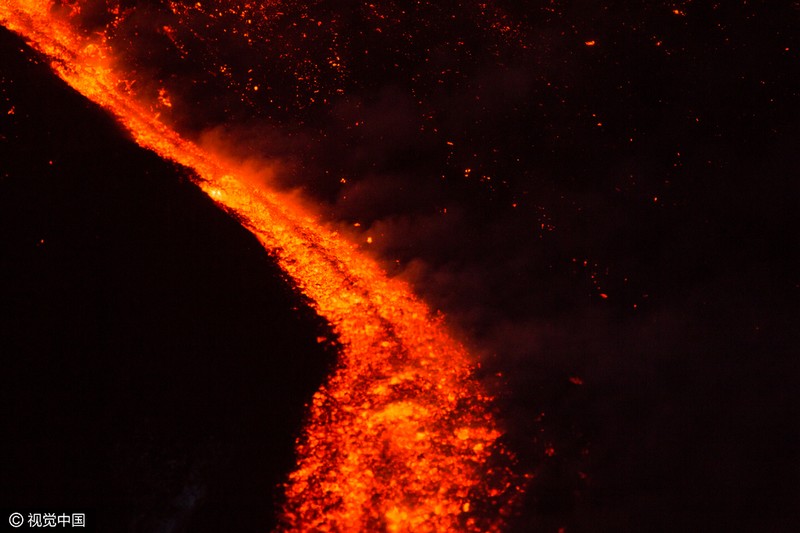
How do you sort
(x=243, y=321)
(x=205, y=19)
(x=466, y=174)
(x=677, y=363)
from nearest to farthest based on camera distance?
(x=243, y=321)
(x=677, y=363)
(x=466, y=174)
(x=205, y=19)

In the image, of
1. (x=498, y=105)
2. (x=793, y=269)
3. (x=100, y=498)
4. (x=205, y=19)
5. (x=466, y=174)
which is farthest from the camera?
(x=205, y=19)

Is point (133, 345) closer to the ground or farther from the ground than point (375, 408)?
farther from the ground

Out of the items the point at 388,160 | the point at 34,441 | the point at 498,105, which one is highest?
the point at 498,105

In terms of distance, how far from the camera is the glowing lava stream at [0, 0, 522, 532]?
1671 millimetres

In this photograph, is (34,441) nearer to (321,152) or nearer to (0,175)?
(0,175)

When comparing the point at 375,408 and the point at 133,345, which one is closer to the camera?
the point at 133,345

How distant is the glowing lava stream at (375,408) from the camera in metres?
1.67

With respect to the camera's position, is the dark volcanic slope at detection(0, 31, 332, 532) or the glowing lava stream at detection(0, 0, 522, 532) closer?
the dark volcanic slope at detection(0, 31, 332, 532)

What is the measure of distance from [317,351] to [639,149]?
186 cm

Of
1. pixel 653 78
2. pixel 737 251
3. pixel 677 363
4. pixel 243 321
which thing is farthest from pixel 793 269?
pixel 243 321

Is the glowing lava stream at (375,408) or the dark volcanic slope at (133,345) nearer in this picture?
the dark volcanic slope at (133,345)

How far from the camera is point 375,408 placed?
6.14ft

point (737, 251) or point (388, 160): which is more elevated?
point (388, 160)

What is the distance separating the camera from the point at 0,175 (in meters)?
1.90
